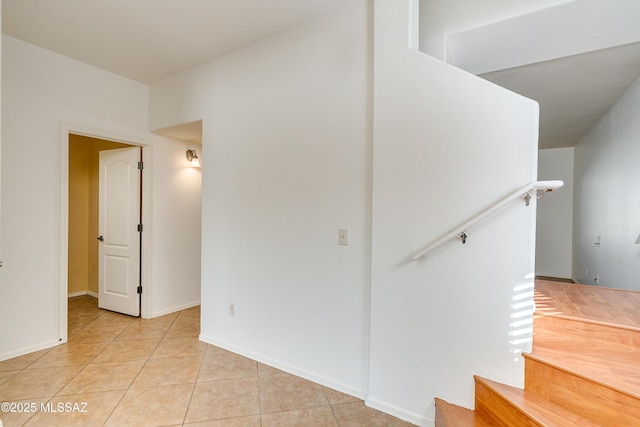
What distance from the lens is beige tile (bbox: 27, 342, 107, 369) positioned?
8.27 feet

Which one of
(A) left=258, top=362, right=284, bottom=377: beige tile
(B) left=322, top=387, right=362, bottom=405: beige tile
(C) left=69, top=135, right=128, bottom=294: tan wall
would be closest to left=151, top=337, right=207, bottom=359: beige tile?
(A) left=258, top=362, right=284, bottom=377: beige tile

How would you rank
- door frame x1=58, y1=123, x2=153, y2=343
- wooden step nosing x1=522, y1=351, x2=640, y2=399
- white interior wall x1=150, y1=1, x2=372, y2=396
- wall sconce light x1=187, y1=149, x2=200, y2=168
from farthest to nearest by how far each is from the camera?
wall sconce light x1=187, y1=149, x2=200, y2=168 < door frame x1=58, y1=123, x2=153, y2=343 < white interior wall x1=150, y1=1, x2=372, y2=396 < wooden step nosing x1=522, y1=351, x2=640, y2=399

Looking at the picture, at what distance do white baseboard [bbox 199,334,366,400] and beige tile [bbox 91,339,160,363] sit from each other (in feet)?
1.56

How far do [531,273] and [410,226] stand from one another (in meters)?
0.69

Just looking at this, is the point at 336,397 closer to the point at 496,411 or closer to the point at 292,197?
the point at 496,411

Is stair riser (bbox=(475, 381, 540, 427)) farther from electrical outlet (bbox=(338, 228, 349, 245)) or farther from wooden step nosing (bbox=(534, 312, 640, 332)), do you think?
electrical outlet (bbox=(338, 228, 349, 245))

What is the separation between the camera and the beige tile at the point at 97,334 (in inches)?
117

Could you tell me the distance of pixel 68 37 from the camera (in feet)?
8.54

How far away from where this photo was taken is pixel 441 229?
1.81m

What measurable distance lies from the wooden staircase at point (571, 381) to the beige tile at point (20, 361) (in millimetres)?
3269

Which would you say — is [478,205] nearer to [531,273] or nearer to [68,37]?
[531,273]

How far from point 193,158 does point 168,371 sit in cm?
258

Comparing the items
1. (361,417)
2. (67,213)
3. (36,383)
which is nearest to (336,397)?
(361,417)

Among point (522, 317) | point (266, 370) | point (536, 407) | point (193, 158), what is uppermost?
point (193, 158)
